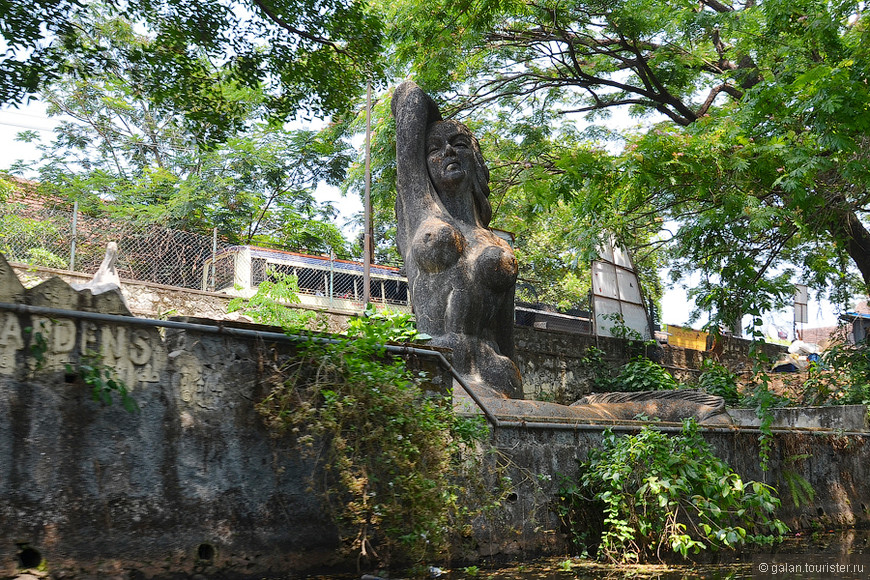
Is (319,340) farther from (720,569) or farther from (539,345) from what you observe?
(539,345)

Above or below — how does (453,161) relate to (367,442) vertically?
above

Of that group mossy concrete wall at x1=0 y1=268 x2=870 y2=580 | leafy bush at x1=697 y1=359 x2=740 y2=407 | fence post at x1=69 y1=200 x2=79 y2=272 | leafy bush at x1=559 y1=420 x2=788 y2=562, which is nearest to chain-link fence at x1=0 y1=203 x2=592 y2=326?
fence post at x1=69 y1=200 x2=79 y2=272

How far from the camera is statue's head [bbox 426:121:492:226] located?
8.34 metres

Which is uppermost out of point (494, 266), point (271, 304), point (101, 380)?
point (494, 266)

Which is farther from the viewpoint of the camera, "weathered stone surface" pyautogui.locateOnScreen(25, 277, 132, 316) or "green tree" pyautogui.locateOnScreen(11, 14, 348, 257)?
"green tree" pyautogui.locateOnScreen(11, 14, 348, 257)

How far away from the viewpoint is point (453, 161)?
8.35 metres

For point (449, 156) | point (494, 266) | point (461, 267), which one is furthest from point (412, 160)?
point (494, 266)

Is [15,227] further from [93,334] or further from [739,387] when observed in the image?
[739,387]

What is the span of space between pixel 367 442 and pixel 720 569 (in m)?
2.69

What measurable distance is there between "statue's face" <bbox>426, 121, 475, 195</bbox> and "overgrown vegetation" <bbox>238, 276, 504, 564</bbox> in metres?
3.65

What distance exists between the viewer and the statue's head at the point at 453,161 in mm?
8336

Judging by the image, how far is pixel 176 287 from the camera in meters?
9.77

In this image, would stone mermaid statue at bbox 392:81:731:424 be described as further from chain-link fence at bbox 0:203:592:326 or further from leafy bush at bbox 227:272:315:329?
chain-link fence at bbox 0:203:592:326

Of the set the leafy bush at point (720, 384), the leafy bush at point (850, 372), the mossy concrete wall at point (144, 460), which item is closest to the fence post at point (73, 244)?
the mossy concrete wall at point (144, 460)
